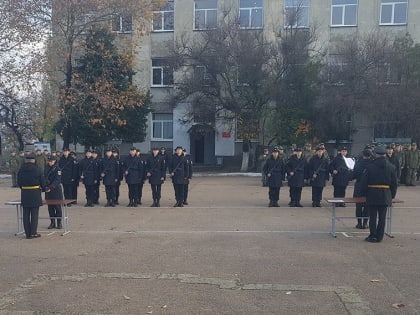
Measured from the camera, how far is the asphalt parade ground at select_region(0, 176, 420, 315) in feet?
18.9

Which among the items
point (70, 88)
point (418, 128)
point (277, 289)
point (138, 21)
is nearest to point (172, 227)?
point (277, 289)

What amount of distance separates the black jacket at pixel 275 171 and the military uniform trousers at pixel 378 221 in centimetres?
490

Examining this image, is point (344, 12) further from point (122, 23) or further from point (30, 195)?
point (30, 195)

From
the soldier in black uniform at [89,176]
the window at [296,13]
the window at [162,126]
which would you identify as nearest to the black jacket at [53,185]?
the soldier in black uniform at [89,176]

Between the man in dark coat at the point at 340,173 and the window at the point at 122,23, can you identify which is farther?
the window at the point at 122,23

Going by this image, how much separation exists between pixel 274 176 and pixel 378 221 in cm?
510

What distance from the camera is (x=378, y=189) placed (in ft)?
29.9

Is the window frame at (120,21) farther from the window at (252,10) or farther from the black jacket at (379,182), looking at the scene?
the black jacket at (379,182)

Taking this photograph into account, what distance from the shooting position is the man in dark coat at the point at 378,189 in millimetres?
9039

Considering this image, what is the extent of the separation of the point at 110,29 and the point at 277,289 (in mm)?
24999

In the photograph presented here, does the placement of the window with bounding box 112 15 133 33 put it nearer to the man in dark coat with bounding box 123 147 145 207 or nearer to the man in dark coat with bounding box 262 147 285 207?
the man in dark coat with bounding box 123 147 145 207

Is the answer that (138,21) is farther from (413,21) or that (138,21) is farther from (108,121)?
(413,21)

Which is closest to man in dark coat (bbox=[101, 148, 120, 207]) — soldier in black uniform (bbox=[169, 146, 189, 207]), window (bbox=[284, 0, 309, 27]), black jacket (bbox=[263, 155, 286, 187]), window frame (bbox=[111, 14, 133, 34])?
soldier in black uniform (bbox=[169, 146, 189, 207])

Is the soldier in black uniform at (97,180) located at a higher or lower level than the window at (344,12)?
lower
